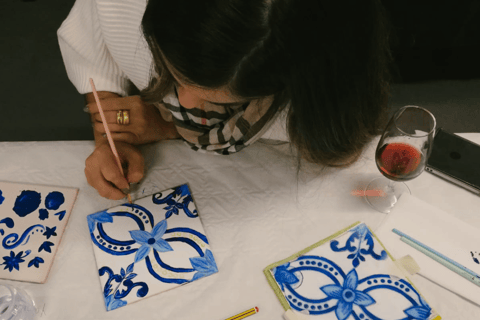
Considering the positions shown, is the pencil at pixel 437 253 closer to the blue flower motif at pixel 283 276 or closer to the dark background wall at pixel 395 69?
the blue flower motif at pixel 283 276

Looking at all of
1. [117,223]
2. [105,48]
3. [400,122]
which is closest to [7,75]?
[105,48]

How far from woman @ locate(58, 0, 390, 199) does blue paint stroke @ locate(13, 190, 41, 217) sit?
108mm

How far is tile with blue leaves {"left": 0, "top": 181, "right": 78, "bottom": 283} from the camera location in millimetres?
602

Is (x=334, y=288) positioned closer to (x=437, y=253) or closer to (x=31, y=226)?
(x=437, y=253)

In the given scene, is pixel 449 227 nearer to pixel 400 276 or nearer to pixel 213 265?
pixel 400 276

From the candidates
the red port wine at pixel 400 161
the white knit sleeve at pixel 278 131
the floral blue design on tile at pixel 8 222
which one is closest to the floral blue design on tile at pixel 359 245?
the red port wine at pixel 400 161

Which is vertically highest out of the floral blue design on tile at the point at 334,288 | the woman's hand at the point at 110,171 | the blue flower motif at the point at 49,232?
the floral blue design on tile at the point at 334,288

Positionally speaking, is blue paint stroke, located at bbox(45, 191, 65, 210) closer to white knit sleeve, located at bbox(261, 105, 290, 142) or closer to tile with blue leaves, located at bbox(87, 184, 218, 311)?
tile with blue leaves, located at bbox(87, 184, 218, 311)

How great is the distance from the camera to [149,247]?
0.62m

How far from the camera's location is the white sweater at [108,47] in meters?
0.64

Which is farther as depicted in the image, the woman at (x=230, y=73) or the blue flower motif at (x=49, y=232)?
the blue flower motif at (x=49, y=232)

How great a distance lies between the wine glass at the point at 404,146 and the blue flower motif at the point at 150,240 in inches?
14.9

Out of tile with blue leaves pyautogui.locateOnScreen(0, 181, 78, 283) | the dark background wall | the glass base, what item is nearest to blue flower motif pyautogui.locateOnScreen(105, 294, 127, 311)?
tile with blue leaves pyautogui.locateOnScreen(0, 181, 78, 283)

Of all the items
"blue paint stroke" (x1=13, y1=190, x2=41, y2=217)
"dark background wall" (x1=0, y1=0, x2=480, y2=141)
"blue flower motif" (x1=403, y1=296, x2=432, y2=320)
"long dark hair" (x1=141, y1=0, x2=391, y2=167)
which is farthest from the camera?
"dark background wall" (x1=0, y1=0, x2=480, y2=141)
